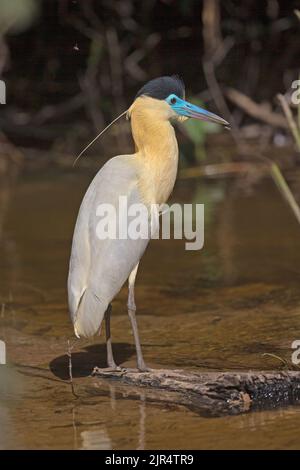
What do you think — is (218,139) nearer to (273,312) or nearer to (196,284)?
(196,284)

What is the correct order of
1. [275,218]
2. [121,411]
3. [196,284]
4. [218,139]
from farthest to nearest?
[218,139] → [275,218] → [196,284] → [121,411]

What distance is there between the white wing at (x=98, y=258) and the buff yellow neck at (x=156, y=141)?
0.16 m

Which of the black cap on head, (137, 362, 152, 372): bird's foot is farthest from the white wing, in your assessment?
the black cap on head

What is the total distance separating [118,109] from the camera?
11359 mm

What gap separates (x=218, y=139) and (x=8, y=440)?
7.69 meters

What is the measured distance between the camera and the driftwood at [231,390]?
13.8 feet

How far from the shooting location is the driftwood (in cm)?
421

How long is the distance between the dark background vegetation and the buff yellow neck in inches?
233

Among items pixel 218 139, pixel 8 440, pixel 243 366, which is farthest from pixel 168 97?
pixel 218 139

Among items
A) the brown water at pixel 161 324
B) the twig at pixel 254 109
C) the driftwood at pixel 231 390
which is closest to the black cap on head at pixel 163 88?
the brown water at pixel 161 324

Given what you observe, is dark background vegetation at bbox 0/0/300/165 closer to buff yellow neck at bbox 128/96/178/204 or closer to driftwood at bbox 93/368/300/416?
buff yellow neck at bbox 128/96/178/204

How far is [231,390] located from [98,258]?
0.96 meters

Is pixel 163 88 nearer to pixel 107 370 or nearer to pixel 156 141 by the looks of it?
pixel 156 141

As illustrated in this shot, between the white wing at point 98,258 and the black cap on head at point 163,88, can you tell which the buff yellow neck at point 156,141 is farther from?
the white wing at point 98,258
